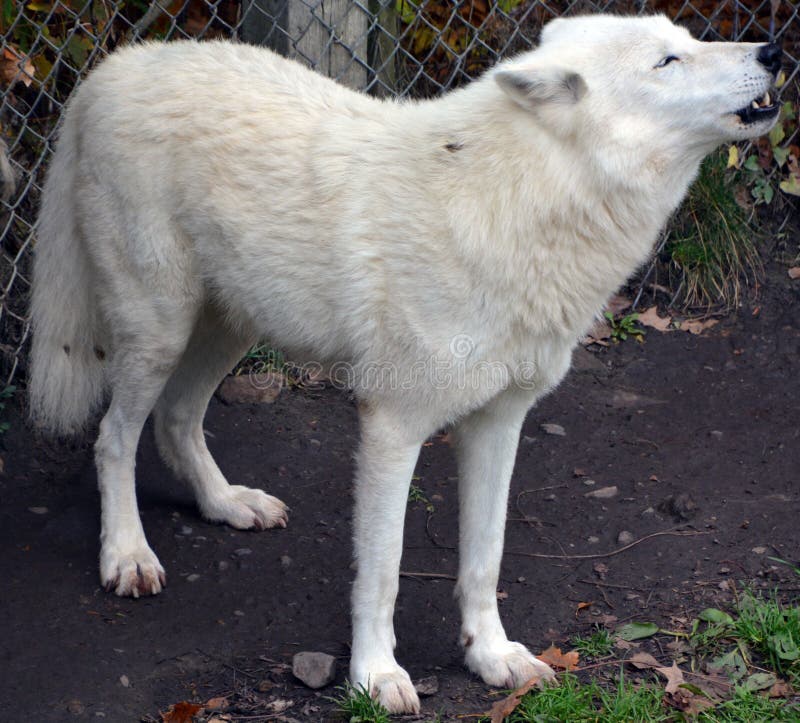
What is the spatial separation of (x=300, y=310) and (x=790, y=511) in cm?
196

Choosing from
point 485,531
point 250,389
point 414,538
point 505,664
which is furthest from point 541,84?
point 250,389

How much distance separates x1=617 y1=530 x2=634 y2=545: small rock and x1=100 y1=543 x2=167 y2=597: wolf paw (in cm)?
158

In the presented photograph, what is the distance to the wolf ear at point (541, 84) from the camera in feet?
8.36

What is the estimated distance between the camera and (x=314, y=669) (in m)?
2.91

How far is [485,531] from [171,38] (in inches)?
106

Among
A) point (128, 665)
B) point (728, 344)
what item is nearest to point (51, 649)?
point (128, 665)

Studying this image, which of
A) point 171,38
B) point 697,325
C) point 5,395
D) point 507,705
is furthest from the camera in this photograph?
point 697,325

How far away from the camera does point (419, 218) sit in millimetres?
2707

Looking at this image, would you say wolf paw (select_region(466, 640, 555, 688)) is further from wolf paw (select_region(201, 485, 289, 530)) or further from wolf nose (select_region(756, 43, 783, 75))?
wolf nose (select_region(756, 43, 783, 75))

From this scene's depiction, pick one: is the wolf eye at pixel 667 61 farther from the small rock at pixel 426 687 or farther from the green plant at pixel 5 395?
the green plant at pixel 5 395

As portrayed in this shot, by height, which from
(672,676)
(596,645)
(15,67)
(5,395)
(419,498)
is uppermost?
(15,67)

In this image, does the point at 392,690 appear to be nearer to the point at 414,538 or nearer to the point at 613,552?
the point at 414,538

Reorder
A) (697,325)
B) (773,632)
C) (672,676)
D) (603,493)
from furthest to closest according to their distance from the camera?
(697,325) → (603,493) → (773,632) → (672,676)

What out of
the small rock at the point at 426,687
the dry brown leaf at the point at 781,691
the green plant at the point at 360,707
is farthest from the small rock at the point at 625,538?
the green plant at the point at 360,707
